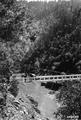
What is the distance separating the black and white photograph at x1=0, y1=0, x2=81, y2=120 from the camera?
1211cm

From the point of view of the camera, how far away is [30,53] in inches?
2768

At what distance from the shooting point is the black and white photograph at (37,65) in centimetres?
1211

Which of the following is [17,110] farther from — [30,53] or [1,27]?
[30,53]

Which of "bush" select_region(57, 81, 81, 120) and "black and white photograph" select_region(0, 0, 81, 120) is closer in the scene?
"bush" select_region(57, 81, 81, 120)

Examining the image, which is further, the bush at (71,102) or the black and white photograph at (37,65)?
the black and white photograph at (37,65)

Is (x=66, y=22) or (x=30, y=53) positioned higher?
(x=66, y=22)

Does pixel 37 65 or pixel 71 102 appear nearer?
pixel 71 102

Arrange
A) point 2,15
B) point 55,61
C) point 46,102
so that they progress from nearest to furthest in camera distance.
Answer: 1. point 2,15
2. point 46,102
3. point 55,61

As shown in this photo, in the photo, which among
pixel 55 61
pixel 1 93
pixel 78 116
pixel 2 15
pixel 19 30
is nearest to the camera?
pixel 78 116

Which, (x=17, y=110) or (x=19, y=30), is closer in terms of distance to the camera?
(x=17, y=110)

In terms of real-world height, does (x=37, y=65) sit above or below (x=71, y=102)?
below

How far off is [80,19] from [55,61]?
19.4m

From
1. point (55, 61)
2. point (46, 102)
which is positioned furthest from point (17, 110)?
point (55, 61)

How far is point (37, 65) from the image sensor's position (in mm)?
62281
